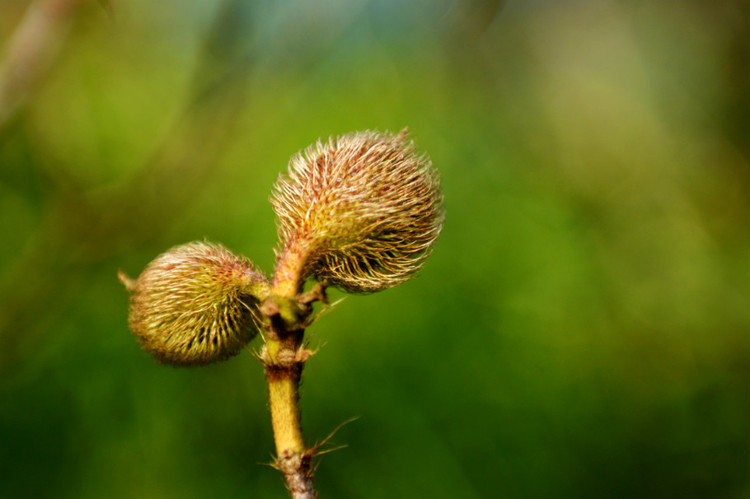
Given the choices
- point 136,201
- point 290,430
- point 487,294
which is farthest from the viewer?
point 487,294

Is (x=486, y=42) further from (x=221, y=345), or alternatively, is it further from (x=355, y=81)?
(x=221, y=345)

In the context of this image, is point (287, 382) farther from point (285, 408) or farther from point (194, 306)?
point (194, 306)

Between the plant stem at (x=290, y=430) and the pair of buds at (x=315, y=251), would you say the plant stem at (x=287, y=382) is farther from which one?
the pair of buds at (x=315, y=251)

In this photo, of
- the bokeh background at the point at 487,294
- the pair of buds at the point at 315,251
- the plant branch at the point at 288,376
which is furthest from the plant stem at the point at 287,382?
the bokeh background at the point at 487,294

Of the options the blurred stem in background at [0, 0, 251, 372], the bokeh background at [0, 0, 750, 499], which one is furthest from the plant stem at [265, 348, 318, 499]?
the bokeh background at [0, 0, 750, 499]

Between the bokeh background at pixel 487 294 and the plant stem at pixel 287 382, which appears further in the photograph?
the bokeh background at pixel 487 294

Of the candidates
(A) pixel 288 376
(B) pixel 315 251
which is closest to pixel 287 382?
(A) pixel 288 376
